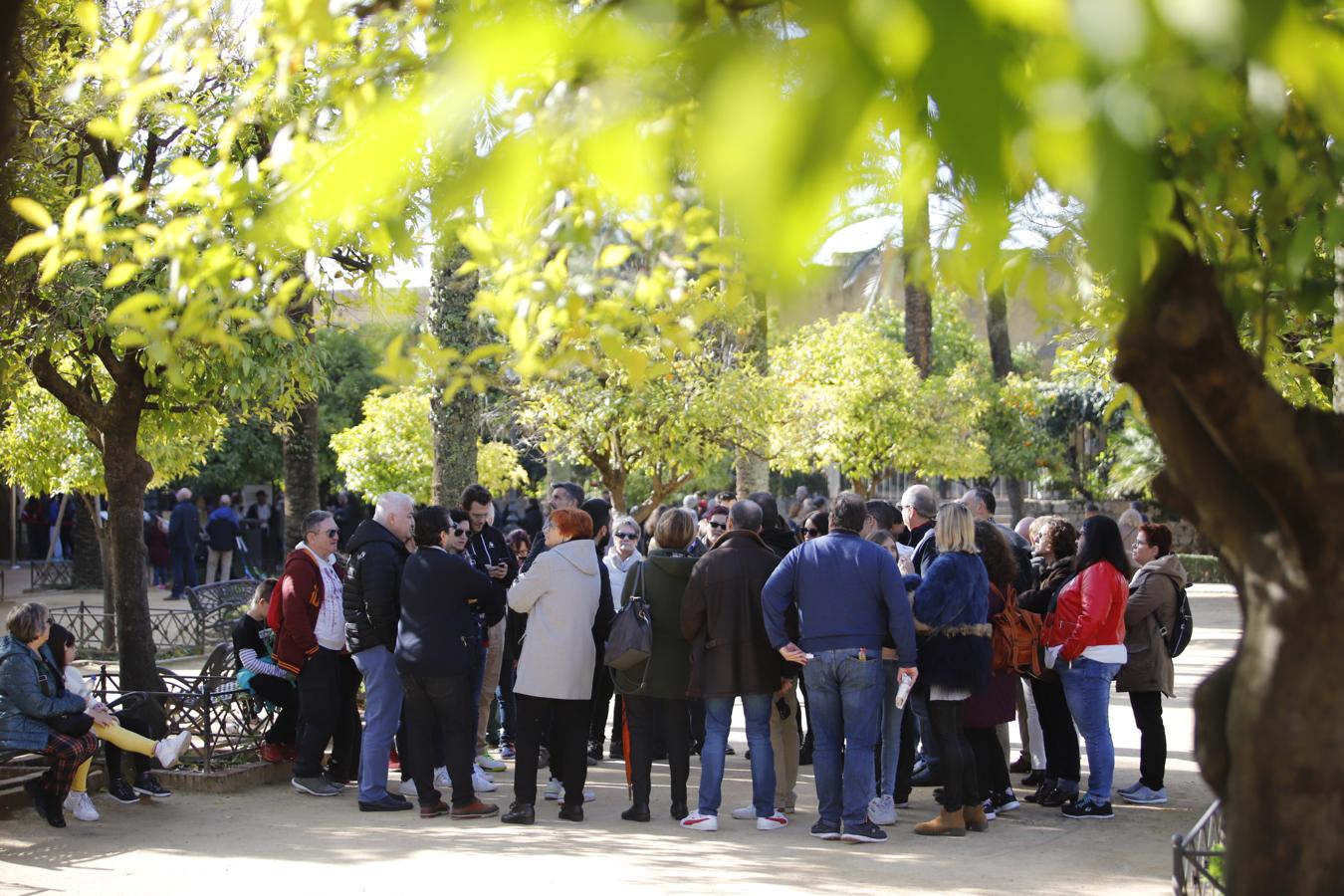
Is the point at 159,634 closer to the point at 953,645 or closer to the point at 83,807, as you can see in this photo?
the point at 83,807

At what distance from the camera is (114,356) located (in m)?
9.45

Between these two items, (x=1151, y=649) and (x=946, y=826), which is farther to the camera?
(x=1151, y=649)

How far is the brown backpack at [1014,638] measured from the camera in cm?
783

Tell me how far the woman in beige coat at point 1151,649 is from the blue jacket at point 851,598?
5.41 feet

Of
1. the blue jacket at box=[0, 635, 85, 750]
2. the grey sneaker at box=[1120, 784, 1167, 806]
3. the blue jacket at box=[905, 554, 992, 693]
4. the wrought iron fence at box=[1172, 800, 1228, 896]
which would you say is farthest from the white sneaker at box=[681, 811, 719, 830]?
the blue jacket at box=[0, 635, 85, 750]

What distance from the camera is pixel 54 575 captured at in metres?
26.9

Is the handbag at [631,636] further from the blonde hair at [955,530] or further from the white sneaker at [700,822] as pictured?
the blonde hair at [955,530]

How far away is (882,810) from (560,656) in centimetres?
205

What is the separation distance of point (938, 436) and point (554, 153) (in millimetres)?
24542

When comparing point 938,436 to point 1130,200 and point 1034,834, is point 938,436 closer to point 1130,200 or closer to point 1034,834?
point 1034,834

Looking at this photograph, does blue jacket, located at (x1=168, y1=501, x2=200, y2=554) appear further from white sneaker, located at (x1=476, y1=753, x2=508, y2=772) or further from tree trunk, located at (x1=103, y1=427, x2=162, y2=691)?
white sneaker, located at (x1=476, y1=753, x2=508, y2=772)

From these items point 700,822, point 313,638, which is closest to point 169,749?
point 313,638

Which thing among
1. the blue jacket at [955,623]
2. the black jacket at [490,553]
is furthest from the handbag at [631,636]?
the black jacket at [490,553]

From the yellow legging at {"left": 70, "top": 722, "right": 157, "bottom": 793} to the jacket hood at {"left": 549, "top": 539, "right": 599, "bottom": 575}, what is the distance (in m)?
2.62
